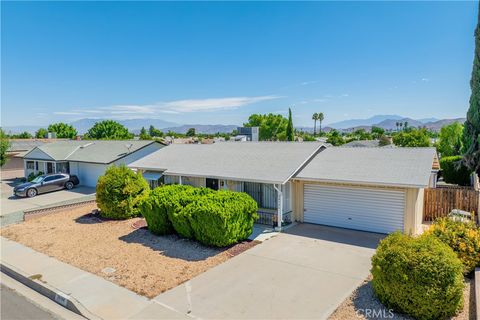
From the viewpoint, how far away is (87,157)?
2752cm

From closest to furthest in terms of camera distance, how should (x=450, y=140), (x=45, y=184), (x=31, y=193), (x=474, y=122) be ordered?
(x=474, y=122), (x=31, y=193), (x=45, y=184), (x=450, y=140)

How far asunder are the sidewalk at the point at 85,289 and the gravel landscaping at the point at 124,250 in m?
0.35

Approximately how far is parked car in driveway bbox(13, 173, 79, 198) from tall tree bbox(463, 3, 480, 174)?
3086cm

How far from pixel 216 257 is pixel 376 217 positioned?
709 centimetres

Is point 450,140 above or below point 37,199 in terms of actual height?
above

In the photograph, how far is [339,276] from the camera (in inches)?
380

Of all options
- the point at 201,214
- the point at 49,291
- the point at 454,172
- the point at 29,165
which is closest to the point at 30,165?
the point at 29,165

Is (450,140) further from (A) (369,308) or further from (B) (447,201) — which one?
(A) (369,308)

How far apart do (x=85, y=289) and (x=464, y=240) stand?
10.9 m

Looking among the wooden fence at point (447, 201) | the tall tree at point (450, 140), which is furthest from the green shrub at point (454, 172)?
the wooden fence at point (447, 201)

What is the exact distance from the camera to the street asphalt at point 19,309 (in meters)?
8.18

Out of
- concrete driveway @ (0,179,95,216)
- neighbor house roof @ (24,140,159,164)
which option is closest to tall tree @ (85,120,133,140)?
neighbor house roof @ (24,140,159,164)

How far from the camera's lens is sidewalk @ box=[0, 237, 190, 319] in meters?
8.00

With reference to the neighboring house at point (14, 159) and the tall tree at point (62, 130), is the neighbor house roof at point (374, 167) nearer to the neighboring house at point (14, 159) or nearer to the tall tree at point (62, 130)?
the neighboring house at point (14, 159)
